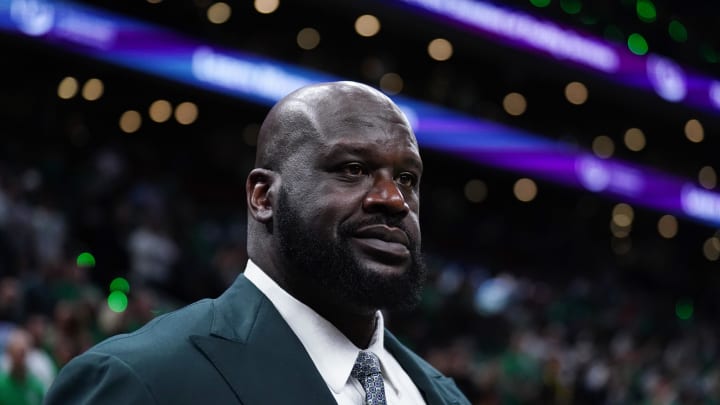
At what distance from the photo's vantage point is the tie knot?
2072mm

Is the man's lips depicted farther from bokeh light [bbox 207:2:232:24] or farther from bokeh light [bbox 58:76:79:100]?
bokeh light [bbox 58:76:79:100]

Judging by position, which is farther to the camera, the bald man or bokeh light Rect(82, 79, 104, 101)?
bokeh light Rect(82, 79, 104, 101)

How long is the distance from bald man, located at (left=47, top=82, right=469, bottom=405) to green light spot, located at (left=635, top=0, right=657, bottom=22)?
17064 mm

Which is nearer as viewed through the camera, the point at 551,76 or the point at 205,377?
the point at 205,377

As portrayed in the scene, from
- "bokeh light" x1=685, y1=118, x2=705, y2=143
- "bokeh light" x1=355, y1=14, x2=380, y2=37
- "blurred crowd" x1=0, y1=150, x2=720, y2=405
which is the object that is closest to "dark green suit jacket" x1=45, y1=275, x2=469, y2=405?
"blurred crowd" x1=0, y1=150, x2=720, y2=405

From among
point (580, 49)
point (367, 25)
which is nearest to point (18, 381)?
point (367, 25)

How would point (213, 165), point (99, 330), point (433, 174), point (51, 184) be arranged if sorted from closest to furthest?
1. point (99, 330)
2. point (51, 184)
3. point (213, 165)
4. point (433, 174)

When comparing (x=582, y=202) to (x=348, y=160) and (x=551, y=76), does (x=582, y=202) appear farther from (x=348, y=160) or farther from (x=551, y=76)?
(x=348, y=160)

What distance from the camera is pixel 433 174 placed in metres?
20.9

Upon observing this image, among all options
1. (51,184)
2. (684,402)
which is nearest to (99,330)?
(51,184)

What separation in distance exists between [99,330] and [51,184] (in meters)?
4.38

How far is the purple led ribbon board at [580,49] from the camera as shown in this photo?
15305 millimetres

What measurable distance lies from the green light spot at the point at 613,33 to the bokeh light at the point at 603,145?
2.59 metres

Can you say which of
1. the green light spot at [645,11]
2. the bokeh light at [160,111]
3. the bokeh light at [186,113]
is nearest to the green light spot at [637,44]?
the green light spot at [645,11]
